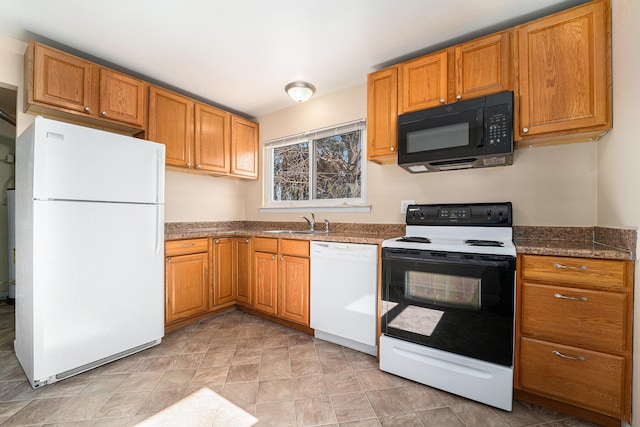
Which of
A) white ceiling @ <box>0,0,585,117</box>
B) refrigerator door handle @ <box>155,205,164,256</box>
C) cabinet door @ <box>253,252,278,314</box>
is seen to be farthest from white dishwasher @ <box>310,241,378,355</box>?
white ceiling @ <box>0,0,585,117</box>

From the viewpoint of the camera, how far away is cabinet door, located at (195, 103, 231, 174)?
2965 millimetres

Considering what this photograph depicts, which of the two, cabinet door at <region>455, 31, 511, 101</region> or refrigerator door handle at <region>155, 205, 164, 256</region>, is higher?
cabinet door at <region>455, 31, 511, 101</region>

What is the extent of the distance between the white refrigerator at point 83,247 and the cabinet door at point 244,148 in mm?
1126

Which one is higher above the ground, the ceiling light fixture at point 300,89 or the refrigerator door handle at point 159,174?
the ceiling light fixture at point 300,89

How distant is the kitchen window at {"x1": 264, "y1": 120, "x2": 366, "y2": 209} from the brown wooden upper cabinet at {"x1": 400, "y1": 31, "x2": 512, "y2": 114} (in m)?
0.70

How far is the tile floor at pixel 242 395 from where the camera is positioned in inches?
58.1

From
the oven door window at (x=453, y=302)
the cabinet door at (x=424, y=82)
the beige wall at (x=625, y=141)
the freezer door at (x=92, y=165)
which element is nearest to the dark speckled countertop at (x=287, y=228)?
the oven door window at (x=453, y=302)

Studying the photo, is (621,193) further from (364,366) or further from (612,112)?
(364,366)

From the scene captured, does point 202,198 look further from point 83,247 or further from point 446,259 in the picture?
point 446,259

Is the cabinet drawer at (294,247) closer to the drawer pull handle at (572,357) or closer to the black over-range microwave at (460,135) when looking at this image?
the black over-range microwave at (460,135)

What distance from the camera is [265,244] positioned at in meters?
2.75

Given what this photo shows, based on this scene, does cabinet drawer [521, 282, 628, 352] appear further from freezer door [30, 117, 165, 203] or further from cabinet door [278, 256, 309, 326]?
freezer door [30, 117, 165, 203]

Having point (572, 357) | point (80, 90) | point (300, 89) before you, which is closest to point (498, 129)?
point (572, 357)

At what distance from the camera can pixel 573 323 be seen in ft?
4.71
